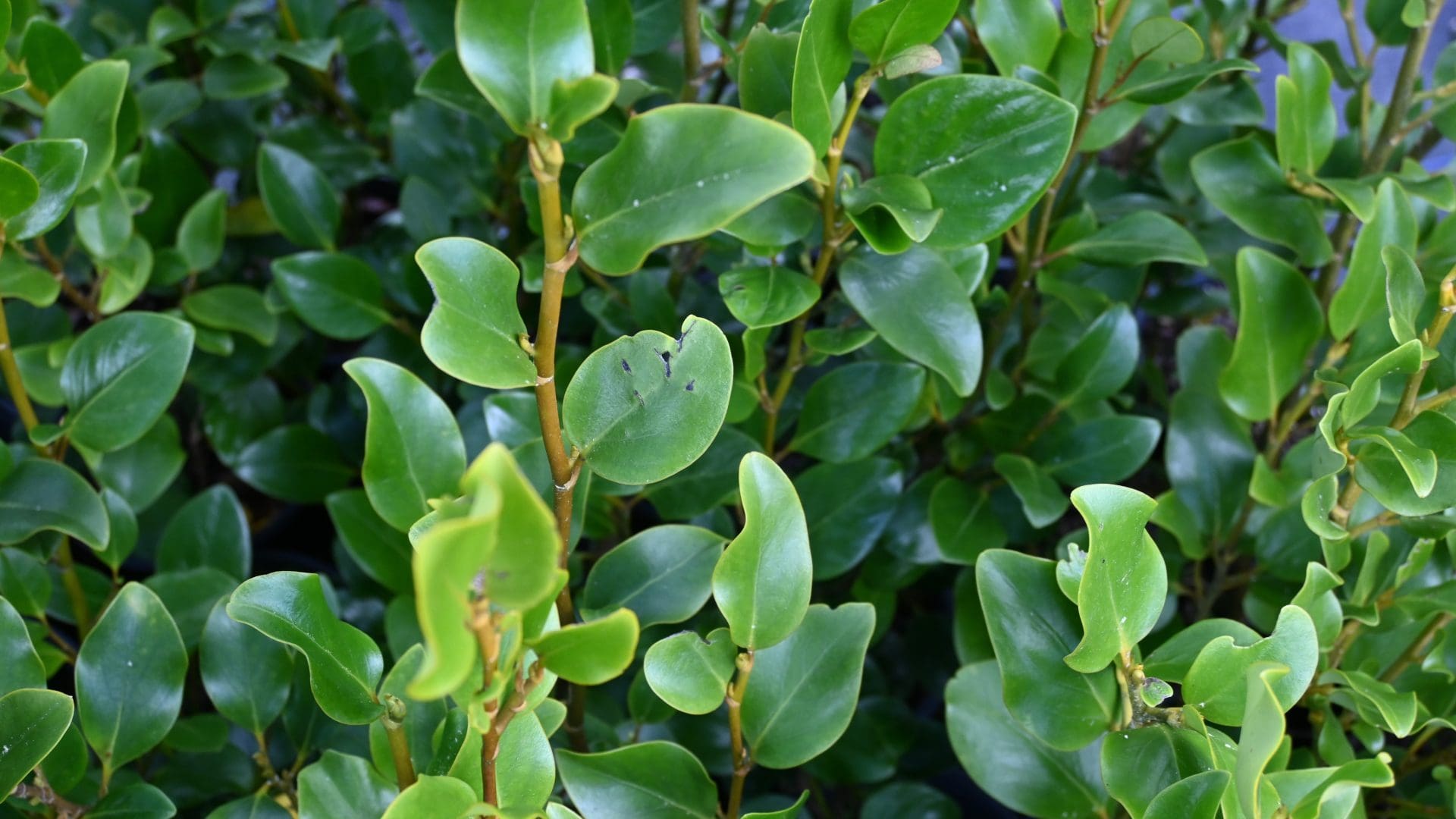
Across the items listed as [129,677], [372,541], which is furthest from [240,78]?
[129,677]

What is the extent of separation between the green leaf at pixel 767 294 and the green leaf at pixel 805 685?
132 mm

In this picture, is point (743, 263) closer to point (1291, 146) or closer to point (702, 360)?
point (702, 360)

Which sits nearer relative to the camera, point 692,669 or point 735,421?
point 692,669

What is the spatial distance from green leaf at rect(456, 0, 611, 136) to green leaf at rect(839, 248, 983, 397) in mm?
221

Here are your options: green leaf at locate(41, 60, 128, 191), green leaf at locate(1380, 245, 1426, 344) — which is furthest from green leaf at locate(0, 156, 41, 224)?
green leaf at locate(1380, 245, 1426, 344)

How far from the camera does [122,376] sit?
608mm

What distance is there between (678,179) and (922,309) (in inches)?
8.3

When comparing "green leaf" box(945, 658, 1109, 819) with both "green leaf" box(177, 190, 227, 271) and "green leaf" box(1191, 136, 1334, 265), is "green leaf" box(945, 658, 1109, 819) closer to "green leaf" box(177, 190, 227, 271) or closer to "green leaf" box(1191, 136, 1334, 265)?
"green leaf" box(1191, 136, 1334, 265)

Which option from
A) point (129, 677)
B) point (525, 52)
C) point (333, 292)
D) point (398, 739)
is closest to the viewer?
point (525, 52)

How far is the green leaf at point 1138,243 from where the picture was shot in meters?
0.62

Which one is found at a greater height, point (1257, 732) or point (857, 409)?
point (1257, 732)

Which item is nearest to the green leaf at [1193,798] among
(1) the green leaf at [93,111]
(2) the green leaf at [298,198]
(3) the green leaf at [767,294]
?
(3) the green leaf at [767,294]

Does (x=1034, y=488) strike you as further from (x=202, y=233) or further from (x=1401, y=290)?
(x=202, y=233)

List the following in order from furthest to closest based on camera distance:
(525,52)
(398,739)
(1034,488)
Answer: (1034,488) → (398,739) → (525,52)
